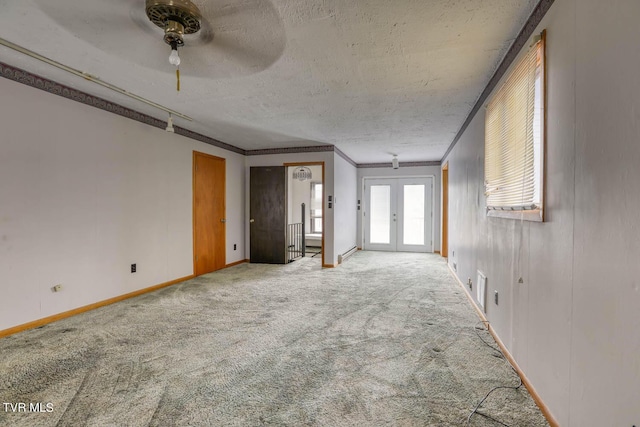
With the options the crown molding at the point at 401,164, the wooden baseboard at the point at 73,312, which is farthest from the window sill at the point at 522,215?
the crown molding at the point at 401,164

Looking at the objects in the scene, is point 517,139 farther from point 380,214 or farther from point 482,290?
point 380,214

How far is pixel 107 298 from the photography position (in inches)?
134

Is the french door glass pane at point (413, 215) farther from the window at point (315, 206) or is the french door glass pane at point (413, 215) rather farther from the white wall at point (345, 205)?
the window at point (315, 206)

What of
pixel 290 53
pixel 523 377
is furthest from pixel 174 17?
pixel 523 377

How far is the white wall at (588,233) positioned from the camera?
0.99 metres

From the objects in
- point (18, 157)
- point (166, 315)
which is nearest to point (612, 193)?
point (166, 315)

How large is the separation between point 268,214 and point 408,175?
12.4ft

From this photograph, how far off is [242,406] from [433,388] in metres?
1.17

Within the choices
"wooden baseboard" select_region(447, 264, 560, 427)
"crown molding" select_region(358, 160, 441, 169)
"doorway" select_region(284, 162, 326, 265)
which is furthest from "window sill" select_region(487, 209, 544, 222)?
"doorway" select_region(284, 162, 326, 265)

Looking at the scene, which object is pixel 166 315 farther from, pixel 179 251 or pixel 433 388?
pixel 433 388

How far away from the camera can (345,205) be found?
21.8ft

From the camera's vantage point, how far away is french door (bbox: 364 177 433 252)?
739 centimetres

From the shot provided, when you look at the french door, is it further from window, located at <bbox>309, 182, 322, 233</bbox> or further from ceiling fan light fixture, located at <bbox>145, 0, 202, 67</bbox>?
ceiling fan light fixture, located at <bbox>145, 0, 202, 67</bbox>

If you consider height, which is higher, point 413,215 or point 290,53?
point 290,53
